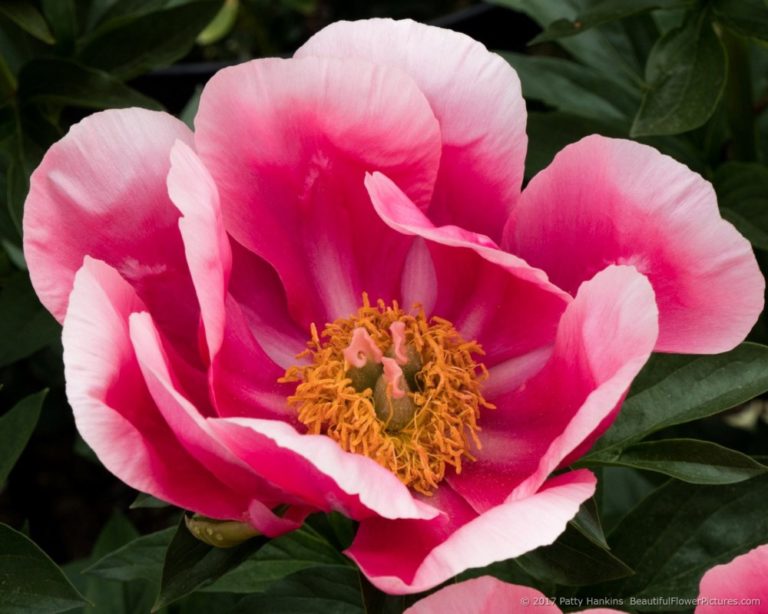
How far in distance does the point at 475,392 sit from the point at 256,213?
0.22 m

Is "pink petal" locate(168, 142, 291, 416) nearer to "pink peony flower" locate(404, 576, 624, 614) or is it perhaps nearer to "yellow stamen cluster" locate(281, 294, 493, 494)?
"yellow stamen cluster" locate(281, 294, 493, 494)

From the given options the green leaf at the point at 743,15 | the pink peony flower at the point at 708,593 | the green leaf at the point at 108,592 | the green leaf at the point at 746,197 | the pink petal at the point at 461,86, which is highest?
the pink petal at the point at 461,86

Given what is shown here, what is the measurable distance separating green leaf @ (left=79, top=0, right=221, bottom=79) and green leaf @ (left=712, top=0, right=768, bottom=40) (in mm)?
516

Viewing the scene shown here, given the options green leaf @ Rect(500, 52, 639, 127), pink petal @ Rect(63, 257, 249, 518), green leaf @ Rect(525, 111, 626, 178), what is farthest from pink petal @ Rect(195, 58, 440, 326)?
green leaf @ Rect(500, 52, 639, 127)

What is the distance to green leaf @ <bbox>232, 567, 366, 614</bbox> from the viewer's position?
3.30ft

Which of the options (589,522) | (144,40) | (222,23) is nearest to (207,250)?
(589,522)

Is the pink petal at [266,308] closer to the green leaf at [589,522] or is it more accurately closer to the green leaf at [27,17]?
the green leaf at [589,522]

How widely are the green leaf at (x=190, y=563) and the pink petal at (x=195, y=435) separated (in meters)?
0.05

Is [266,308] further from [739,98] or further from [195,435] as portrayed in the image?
[739,98]

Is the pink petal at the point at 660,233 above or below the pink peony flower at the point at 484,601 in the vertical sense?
above

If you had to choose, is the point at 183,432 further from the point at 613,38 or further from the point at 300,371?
the point at 613,38

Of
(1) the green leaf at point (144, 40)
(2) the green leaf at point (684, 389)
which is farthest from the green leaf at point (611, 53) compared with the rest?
(2) the green leaf at point (684, 389)

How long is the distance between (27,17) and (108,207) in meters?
0.51

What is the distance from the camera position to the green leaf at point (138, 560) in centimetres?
100
